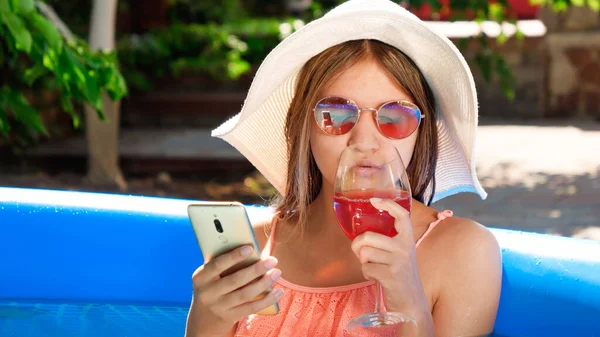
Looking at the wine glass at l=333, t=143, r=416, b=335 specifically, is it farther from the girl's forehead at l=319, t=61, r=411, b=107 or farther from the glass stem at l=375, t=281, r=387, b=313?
the girl's forehead at l=319, t=61, r=411, b=107

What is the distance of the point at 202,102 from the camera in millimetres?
10227

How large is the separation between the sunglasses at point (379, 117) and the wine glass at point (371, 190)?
0.81 feet

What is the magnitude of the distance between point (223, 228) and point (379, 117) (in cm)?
64

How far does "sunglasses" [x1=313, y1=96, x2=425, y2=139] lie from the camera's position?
7.57ft

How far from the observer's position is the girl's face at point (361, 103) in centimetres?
233

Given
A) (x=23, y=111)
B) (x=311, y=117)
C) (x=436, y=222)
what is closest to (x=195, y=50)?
(x=23, y=111)

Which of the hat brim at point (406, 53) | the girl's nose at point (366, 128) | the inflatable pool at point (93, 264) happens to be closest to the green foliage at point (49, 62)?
the inflatable pool at point (93, 264)

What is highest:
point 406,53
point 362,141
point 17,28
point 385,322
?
point 17,28

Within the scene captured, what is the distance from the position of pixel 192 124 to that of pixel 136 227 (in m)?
6.71

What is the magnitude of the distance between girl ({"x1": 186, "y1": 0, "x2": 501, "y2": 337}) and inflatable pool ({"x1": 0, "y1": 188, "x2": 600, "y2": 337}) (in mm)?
995

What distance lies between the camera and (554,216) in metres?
5.96

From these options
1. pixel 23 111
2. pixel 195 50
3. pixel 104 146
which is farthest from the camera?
pixel 195 50

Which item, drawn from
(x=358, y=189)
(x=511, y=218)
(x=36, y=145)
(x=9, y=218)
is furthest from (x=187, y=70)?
(x=358, y=189)

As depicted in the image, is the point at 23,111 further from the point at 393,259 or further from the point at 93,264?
the point at 393,259
